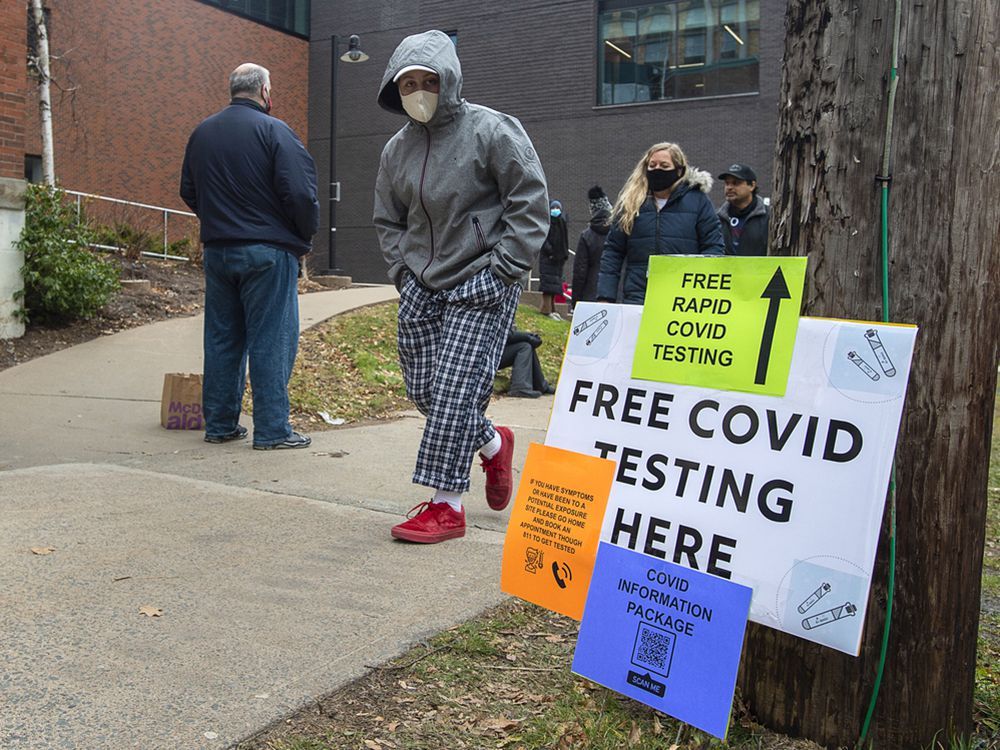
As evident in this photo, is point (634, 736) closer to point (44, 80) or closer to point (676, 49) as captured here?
point (44, 80)

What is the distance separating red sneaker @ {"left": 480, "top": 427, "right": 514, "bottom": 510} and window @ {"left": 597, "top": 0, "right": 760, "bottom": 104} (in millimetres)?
21099

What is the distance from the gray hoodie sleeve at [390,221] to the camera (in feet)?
13.7

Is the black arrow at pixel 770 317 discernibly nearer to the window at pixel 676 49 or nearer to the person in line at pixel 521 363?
the person in line at pixel 521 363

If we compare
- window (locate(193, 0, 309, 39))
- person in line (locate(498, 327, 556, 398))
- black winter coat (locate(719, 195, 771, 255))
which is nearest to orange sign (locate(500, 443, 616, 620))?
black winter coat (locate(719, 195, 771, 255))

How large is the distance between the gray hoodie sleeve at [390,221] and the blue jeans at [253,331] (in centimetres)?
158

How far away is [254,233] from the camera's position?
5660 millimetres

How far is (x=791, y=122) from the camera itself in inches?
93.2

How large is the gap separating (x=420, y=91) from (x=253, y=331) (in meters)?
2.35

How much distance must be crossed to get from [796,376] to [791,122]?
637mm

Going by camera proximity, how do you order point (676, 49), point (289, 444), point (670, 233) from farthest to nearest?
point (676, 49) → point (670, 233) → point (289, 444)

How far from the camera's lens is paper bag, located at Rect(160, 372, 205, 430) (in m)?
6.35

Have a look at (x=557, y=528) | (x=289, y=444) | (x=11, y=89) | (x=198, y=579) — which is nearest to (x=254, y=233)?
(x=289, y=444)

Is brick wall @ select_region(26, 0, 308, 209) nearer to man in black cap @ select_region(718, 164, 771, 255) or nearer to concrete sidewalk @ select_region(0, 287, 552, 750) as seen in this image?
man in black cap @ select_region(718, 164, 771, 255)

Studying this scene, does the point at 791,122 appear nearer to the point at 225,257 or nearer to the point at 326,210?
the point at 225,257
